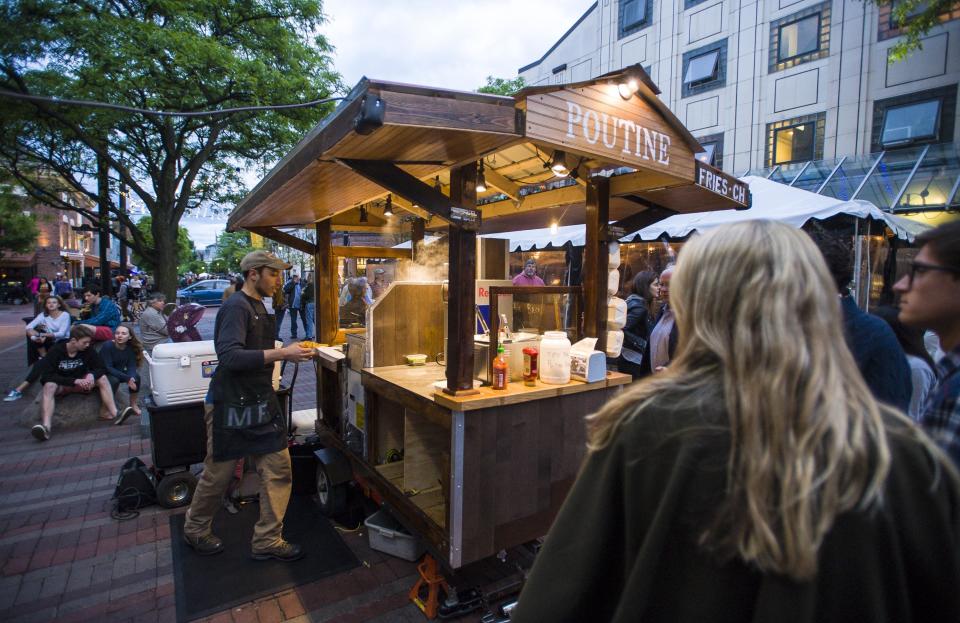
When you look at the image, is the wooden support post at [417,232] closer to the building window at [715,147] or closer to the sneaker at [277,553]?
the sneaker at [277,553]

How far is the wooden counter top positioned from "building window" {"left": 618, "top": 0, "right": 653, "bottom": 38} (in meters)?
19.0

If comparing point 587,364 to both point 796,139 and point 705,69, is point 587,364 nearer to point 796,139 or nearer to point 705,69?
point 796,139

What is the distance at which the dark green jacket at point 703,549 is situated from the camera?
2.69 feet

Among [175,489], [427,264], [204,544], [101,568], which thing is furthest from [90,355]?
[427,264]

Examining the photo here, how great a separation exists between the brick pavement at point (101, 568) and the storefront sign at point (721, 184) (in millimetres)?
3205

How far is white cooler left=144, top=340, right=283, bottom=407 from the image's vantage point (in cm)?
421

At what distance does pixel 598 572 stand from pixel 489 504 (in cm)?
200

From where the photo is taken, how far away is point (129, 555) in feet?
11.6

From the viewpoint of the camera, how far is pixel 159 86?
375 inches

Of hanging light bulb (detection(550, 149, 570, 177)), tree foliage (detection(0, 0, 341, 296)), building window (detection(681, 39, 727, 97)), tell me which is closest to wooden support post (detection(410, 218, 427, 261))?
hanging light bulb (detection(550, 149, 570, 177))

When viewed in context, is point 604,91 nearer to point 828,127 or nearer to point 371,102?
point 371,102

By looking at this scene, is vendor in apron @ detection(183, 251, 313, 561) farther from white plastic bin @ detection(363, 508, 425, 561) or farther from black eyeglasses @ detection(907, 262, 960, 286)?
black eyeglasses @ detection(907, 262, 960, 286)

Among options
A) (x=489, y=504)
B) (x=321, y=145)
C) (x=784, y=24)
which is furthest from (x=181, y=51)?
(x=784, y=24)

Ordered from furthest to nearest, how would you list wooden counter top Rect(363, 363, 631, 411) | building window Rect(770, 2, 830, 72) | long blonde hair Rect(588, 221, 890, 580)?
building window Rect(770, 2, 830, 72) → wooden counter top Rect(363, 363, 631, 411) → long blonde hair Rect(588, 221, 890, 580)
